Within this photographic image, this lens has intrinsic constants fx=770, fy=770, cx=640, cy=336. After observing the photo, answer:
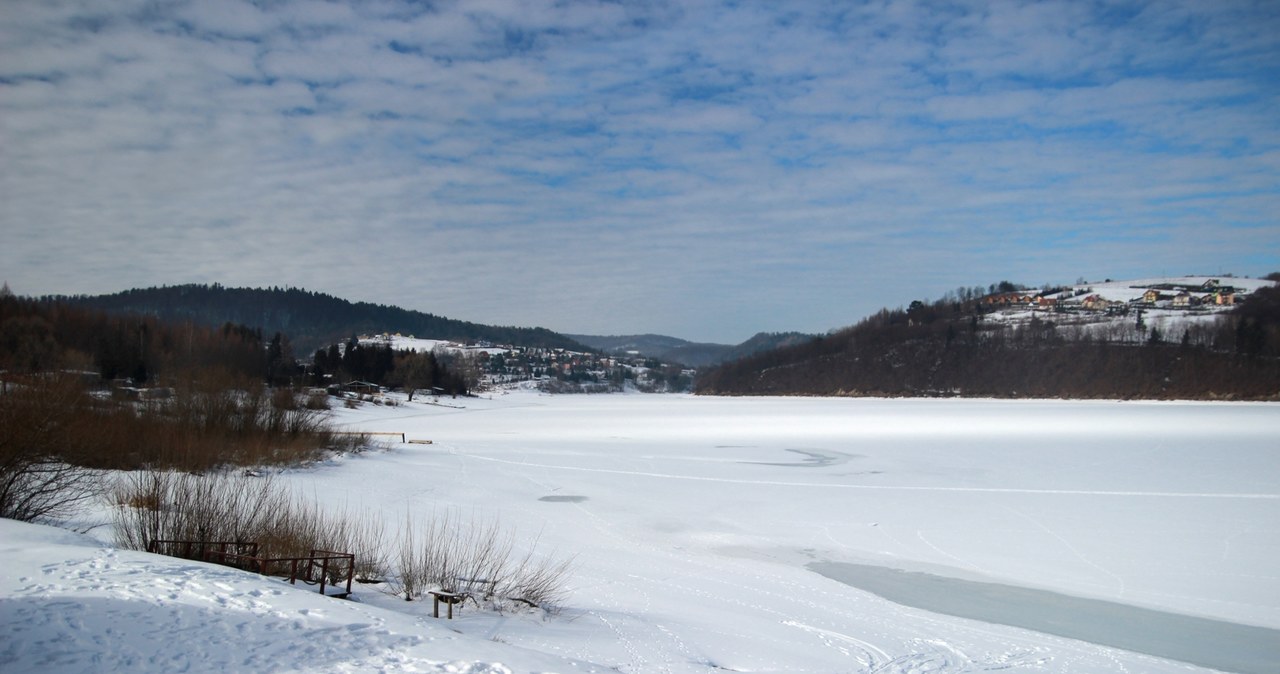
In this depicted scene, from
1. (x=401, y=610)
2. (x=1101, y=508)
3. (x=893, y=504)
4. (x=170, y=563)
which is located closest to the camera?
(x=170, y=563)

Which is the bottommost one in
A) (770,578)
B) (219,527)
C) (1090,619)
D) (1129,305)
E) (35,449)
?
(770,578)

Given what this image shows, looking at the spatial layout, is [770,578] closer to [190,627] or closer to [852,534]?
[852,534]

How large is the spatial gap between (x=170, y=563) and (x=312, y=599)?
178cm

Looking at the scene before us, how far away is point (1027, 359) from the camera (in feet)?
330

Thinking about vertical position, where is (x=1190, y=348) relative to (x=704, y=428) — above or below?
above

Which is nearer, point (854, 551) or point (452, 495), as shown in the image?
point (854, 551)

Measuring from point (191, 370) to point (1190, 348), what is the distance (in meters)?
98.5

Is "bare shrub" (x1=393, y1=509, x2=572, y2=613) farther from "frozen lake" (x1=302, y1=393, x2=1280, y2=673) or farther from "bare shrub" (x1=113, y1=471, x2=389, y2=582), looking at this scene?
"bare shrub" (x1=113, y1=471, x2=389, y2=582)

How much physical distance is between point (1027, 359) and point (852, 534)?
321 ft

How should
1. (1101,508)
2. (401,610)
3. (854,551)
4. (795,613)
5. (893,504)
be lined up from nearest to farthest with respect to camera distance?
(401,610) → (795,613) → (854,551) → (1101,508) → (893,504)

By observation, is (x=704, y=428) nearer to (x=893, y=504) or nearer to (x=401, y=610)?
(x=893, y=504)

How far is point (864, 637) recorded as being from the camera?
868 cm

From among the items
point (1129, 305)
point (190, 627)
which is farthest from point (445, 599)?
point (1129, 305)

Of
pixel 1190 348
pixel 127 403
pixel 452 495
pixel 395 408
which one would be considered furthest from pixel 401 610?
pixel 1190 348
